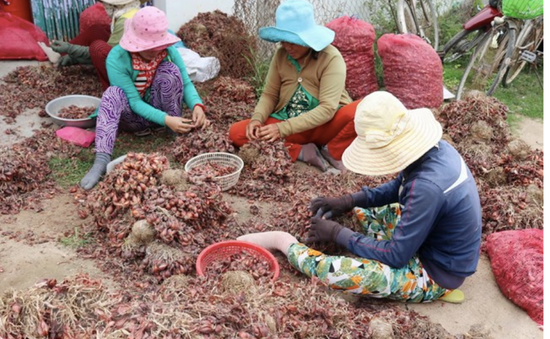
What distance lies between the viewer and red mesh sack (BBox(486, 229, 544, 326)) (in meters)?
2.84

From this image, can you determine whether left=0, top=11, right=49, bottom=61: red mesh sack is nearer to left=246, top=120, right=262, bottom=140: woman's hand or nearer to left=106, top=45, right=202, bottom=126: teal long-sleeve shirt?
left=106, top=45, right=202, bottom=126: teal long-sleeve shirt

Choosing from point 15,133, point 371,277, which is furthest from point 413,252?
point 15,133

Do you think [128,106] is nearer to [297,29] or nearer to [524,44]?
[297,29]

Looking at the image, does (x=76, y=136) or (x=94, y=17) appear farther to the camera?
(x=94, y=17)

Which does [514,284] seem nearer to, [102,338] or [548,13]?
[548,13]

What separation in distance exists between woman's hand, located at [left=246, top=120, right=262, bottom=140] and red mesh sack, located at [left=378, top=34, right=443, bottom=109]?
1.86 m

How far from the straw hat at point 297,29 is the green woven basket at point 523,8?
274cm

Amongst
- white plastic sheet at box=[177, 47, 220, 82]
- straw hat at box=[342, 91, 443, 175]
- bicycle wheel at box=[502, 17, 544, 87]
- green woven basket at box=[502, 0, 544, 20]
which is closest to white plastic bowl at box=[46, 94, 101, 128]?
white plastic sheet at box=[177, 47, 220, 82]

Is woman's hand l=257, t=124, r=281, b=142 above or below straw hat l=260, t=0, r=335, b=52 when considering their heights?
below

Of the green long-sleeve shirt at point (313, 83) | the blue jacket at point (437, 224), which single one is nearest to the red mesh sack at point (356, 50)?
the green long-sleeve shirt at point (313, 83)

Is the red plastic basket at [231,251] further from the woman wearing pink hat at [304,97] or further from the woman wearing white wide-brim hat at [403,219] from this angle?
the woman wearing pink hat at [304,97]

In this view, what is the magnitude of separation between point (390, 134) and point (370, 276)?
2.46 ft

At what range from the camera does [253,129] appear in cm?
410

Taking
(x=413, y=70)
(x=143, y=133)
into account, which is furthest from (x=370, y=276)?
(x=413, y=70)
